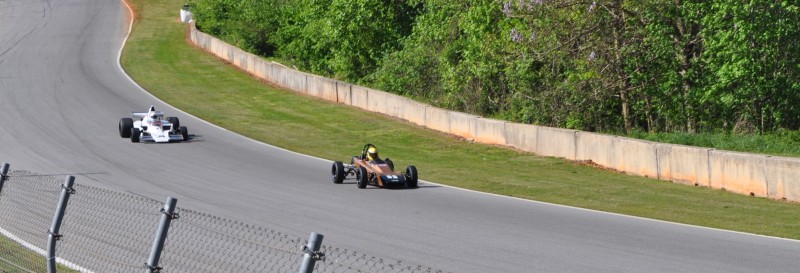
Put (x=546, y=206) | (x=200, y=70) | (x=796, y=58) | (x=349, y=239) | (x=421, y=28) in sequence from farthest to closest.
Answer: (x=200, y=70) → (x=421, y=28) → (x=796, y=58) → (x=546, y=206) → (x=349, y=239)

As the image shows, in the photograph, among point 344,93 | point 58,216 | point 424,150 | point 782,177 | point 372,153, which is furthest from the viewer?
point 344,93

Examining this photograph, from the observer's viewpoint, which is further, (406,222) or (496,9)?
(496,9)

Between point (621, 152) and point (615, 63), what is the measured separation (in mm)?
6452

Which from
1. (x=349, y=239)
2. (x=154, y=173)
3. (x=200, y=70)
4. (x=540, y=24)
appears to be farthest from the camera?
(x=200, y=70)

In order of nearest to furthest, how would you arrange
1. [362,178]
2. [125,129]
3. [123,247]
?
[123,247], [362,178], [125,129]

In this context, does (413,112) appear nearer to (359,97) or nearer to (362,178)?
(359,97)

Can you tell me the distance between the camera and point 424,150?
97.1 ft

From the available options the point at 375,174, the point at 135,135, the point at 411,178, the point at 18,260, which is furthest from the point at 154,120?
the point at 18,260

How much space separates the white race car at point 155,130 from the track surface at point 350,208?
52 centimetres

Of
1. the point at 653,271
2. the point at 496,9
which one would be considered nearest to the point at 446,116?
the point at 496,9

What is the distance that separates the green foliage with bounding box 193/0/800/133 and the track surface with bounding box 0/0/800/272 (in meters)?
5.84

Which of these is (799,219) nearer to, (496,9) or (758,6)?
(758,6)

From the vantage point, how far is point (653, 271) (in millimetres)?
13500

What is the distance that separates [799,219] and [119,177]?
1431 cm
